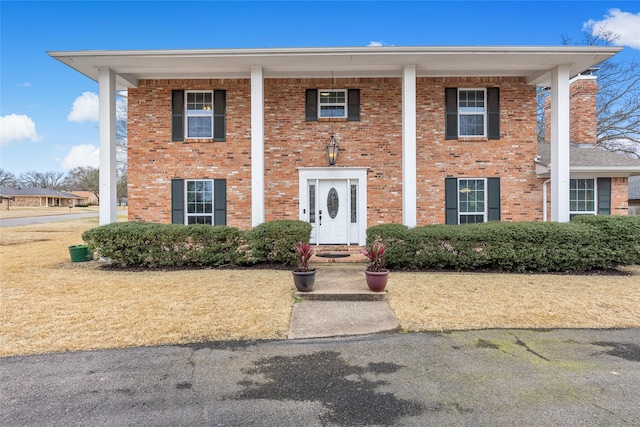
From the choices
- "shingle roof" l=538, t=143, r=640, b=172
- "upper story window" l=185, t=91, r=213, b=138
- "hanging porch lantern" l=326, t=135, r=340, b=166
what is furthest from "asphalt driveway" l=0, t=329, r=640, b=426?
"upper story window" l=185, t=91, r=213, b=138

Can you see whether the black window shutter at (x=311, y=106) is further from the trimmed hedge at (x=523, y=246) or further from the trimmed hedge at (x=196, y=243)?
the trimmed hedge at (x=523, y=246)

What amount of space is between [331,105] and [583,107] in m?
8.66

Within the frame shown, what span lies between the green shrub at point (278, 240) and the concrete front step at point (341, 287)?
2.59ft

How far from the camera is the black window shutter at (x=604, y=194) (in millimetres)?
10391

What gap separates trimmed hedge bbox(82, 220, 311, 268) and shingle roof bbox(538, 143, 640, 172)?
305 inches

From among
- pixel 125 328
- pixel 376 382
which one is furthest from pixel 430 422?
pixel 125 328

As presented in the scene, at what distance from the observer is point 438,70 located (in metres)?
9.88

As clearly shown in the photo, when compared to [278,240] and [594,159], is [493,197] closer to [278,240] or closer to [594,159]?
[594,159]

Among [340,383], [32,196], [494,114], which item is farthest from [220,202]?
[32,196]

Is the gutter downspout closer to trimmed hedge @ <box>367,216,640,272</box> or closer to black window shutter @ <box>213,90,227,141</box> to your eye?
trimmed hedge @ <box>367,216,640,272</box>

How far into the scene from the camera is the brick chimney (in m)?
11.9

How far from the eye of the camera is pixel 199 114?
1065cm

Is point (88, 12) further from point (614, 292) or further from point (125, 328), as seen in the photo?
point (614, 292)

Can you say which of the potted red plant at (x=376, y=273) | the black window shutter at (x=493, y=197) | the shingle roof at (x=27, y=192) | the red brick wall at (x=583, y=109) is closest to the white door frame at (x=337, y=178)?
the black window shutter at (x=493, y=197)
